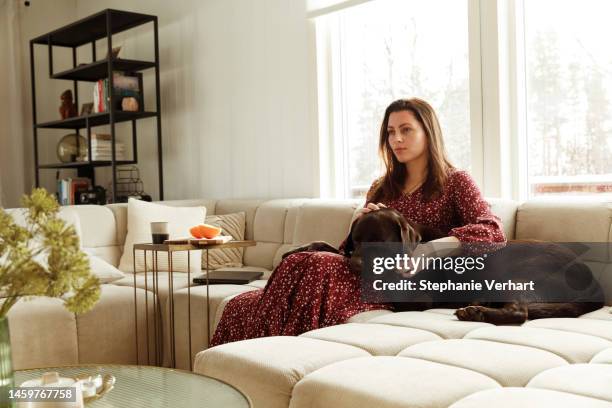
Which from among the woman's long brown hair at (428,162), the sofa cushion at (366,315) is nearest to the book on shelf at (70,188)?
the woman's long brown hair at (428,162)

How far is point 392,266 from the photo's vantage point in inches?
93.6

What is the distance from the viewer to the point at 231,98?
4477mm

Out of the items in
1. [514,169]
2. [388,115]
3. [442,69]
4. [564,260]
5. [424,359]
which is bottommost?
[424,359]

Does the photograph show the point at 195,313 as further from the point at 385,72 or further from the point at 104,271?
the point at 385,72

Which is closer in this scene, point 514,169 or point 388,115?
point 388,115

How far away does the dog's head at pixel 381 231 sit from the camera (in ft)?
7.90

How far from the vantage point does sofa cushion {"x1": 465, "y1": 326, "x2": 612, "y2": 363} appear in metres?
1.66

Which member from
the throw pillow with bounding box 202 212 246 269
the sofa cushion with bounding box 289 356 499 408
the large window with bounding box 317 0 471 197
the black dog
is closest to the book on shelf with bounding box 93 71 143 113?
the throw pillow with bounding box 202 212 246 269

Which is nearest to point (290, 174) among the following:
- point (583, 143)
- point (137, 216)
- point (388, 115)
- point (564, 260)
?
point (137, 216)

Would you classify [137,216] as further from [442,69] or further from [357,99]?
[442,69]

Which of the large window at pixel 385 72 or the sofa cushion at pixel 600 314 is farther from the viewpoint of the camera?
the large window at pixel 385 72

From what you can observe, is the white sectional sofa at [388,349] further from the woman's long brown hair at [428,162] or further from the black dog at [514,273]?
the woman's long brown hair at [428,162]

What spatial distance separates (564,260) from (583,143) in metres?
0.82

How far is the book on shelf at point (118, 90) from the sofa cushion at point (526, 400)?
3.94 metres
